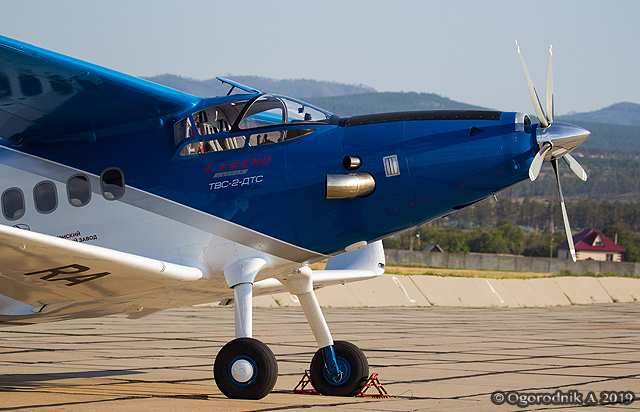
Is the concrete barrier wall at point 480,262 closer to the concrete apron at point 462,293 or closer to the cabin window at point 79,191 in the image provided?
the concrete apron at point 462,293

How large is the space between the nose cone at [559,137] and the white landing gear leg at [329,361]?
316cm

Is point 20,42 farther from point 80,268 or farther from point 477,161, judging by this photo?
point 477,161

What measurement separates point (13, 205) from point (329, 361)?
13.7ft

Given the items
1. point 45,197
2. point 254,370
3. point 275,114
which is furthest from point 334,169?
point 45,197

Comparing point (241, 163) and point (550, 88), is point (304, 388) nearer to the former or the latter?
point (241, 163)

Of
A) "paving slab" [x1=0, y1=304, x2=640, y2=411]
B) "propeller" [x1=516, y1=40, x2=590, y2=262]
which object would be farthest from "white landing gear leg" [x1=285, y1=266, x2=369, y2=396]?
"propeller" [x1=516, y1=40, x2=590, y2=262]

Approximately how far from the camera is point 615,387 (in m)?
9.50

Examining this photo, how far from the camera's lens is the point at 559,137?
794 centimetres

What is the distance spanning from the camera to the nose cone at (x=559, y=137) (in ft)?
25.9

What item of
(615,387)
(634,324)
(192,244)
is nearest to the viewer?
(192,244)

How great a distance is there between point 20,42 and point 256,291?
165 inches

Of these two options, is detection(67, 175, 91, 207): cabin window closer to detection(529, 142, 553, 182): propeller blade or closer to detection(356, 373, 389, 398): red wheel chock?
detection(356, 373, 389, 398): red wheel chock

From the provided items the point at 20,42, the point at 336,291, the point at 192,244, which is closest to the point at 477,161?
the point at 192,244

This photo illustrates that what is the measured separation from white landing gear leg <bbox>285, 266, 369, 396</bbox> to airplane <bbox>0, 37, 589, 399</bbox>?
2cm
